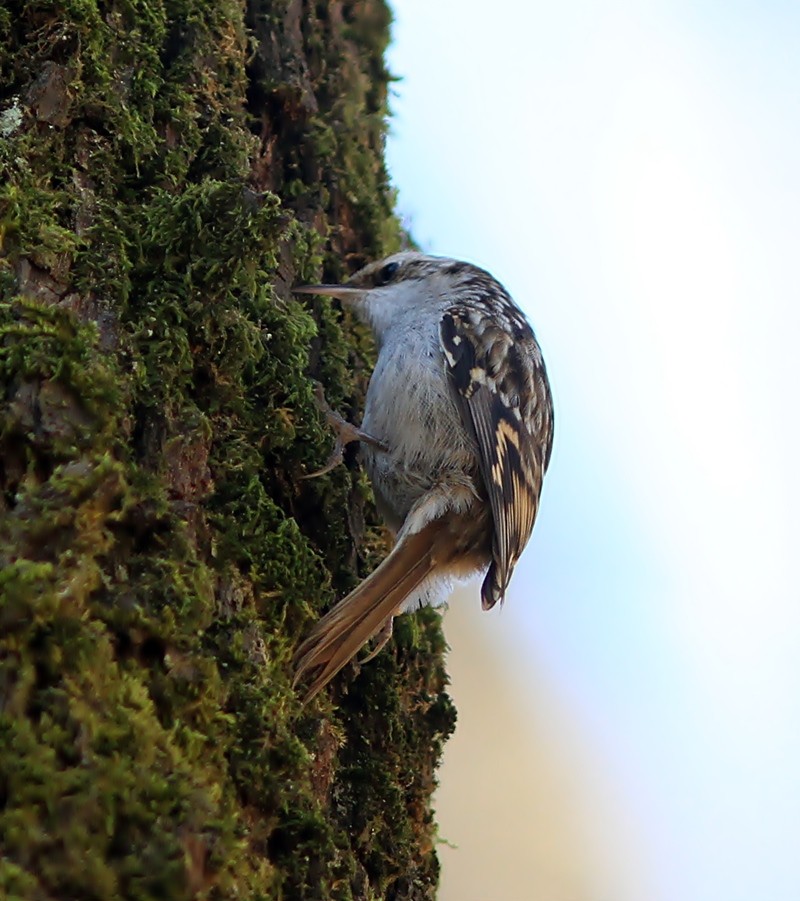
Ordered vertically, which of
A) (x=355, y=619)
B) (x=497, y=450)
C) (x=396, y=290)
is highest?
(x=396, y=290)

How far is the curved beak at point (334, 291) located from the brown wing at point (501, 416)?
8.1 inches

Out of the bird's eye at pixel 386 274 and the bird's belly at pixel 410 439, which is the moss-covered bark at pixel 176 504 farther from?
the bird's eye at pixel 386 274

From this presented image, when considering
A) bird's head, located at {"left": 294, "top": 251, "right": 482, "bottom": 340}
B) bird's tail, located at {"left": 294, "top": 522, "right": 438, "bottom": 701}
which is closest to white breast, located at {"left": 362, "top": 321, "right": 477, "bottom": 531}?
bird's head, located at {"left": 294, "top": 251, "right": 482, "bottom": 340}

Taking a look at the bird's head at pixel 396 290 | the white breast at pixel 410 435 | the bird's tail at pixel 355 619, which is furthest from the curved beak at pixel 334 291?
the bird's tail at pixel 355 619

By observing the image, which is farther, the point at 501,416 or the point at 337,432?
the point at 501,416

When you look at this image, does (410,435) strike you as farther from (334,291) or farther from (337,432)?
(334,291)

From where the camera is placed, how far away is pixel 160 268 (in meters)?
1.53

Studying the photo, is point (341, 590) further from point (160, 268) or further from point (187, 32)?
point (187, 32)

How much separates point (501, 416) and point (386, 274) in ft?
1.36

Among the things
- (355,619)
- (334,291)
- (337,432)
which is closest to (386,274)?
(334,291)

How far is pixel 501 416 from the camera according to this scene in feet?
7.18

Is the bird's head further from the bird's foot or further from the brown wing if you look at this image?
the bird's foot

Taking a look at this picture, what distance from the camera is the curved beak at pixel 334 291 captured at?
198 cm

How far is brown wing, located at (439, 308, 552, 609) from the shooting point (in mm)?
2008
